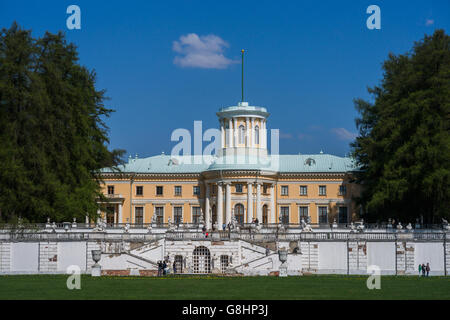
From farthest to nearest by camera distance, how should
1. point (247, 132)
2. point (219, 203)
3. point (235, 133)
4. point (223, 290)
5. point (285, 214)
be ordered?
1. point (285, 214)
2. point (235, 133)
3. point (247, 132)
4. point (219, 203)
5. point (223, 290)

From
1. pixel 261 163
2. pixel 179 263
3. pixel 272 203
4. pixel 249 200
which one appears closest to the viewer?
pixel 179 263

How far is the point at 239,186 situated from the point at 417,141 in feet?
100

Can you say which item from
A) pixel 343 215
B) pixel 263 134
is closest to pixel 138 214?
pixel 263 134

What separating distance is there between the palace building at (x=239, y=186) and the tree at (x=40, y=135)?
26.4 meters

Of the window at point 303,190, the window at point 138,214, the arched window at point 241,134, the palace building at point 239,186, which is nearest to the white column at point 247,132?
the palace building at point 239,186

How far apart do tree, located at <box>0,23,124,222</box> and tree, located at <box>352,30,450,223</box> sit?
860 inches

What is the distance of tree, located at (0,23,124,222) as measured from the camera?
170ft

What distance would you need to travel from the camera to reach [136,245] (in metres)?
52.4

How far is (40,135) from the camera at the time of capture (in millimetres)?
53469

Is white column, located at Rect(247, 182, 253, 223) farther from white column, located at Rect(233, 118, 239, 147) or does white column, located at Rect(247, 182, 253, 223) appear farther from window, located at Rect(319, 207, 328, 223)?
window, located at Rect(319, 207, 328, 223)

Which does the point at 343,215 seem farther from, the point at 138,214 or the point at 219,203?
the point at 138,214

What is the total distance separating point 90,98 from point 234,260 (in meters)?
20.4

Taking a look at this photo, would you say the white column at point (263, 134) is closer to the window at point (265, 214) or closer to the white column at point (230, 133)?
the white column at point (230, 133)
